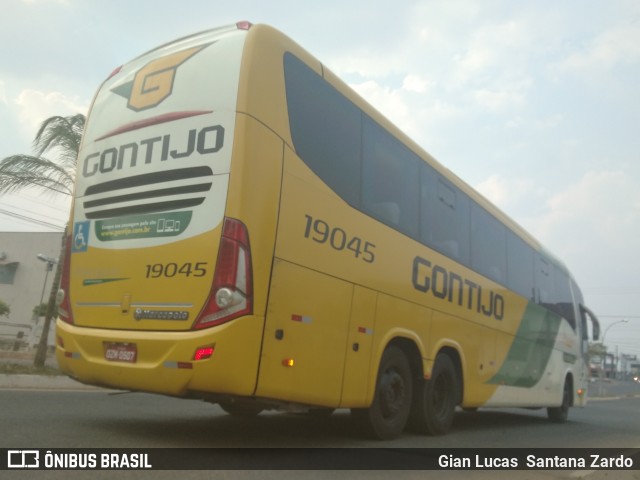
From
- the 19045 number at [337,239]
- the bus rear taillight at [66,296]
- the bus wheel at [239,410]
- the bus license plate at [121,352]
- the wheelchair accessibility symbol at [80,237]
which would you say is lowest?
the bus wheel at [239,410]

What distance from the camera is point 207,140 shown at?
5.46 metres

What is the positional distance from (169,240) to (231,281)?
809 mm

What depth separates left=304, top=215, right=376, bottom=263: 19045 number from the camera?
5793mm

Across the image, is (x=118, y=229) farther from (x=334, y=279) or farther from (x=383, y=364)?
(x=383, y=364)

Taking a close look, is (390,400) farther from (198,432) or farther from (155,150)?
(155,150)

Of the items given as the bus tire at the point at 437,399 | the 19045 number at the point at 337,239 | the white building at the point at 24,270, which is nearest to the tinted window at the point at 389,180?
the 19045 number at the point at 337,239

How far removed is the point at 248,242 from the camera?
511 cm

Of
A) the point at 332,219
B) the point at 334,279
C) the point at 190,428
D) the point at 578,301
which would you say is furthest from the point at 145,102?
the point at 578,301

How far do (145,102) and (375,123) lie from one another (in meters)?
2.69

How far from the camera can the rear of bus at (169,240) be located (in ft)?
16.5

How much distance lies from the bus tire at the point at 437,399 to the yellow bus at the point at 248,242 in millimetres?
44

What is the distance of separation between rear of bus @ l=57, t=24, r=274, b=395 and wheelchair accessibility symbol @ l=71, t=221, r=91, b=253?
0.01m

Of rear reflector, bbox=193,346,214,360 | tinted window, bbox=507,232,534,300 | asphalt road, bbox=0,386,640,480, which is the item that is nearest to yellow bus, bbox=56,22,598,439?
rear reflector, bbox=193,346,214,360

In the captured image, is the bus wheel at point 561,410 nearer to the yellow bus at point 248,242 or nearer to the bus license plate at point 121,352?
the yellow bus at point 248,242
